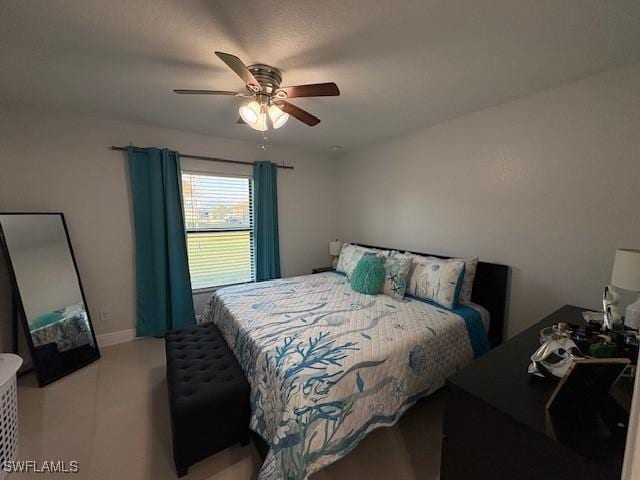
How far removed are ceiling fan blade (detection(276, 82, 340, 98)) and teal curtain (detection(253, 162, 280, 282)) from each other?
1821 mm

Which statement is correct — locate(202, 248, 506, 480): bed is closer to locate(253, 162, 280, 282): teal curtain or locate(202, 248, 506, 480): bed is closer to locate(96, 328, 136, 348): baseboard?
locate(253, 162, 280, 282): teal curtain

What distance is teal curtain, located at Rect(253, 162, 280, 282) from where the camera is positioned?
3377 millimetres

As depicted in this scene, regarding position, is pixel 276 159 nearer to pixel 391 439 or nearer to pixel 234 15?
pixel 234 15

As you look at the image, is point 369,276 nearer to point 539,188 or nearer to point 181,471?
point 539,188

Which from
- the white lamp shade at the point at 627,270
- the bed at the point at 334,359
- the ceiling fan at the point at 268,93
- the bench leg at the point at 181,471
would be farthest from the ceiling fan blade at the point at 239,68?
the white lamp shade at the point at 627,270

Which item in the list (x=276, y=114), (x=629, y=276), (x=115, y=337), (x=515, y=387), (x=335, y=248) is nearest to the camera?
(x=515, y=387)

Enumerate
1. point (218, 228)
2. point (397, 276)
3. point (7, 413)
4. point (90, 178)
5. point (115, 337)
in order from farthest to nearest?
point (218, 228)
point (115, 337)
point (90, 178)
point (397, 276)
point (7, 413)

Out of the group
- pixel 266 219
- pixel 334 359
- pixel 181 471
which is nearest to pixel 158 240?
pixel 266 219

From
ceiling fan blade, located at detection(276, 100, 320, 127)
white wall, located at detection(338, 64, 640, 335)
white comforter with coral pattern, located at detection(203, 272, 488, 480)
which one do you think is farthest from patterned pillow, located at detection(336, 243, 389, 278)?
ceiling fan blade, located at detection(276, 100, 320, 127)

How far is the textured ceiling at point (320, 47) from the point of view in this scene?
1.20 meters

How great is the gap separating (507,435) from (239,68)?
1.94m

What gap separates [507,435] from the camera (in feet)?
2.69

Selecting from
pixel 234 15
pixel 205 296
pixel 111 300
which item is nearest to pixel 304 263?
pixel 205 296

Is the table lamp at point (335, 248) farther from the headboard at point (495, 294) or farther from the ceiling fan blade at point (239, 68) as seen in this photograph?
the ceiling fan blade at point (239, 68)
